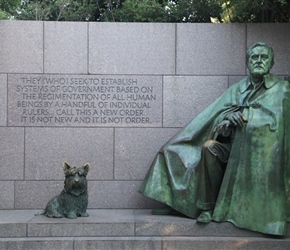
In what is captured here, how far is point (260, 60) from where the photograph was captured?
26.9 feet

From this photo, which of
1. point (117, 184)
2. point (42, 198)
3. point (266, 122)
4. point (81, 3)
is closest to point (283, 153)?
point (266, 122)

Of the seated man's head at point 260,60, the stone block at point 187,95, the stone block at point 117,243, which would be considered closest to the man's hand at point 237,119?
the seated man's head at point 260,60

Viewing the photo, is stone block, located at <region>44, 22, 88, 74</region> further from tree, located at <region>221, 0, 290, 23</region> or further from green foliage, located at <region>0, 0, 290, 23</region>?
tree, located at <region>221, 0, 290, 23</region>

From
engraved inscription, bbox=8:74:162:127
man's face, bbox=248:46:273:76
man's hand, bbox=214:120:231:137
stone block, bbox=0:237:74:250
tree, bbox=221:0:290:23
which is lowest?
stone block, bbox=0:237:74:250

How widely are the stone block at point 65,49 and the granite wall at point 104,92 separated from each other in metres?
0.02

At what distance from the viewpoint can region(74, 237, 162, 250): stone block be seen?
7660 millimetres

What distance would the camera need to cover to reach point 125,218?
27.2 feet

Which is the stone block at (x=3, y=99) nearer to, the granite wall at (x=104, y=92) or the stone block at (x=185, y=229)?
the granite wall at (x=104, y=92)

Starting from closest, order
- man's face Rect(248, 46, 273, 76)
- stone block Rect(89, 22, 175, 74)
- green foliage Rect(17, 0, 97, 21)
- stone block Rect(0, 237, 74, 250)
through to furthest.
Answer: stone block Rect(0, 237, 74, 250) → man's face Rect(248, 46, 273, 76) → stone block Rect(89, 22, 175, 74) → green foliage Rect(17, 0, 97, 21)

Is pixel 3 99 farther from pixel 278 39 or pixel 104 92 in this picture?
pixel 278 39

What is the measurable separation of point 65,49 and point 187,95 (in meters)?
2.05

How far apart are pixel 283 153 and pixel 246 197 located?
2.42 ft

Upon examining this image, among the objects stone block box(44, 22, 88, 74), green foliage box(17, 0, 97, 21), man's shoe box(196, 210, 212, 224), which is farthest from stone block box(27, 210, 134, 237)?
green foliage box(17, 0, 97, 21)

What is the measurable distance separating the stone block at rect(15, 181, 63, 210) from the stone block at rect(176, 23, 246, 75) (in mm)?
2928
